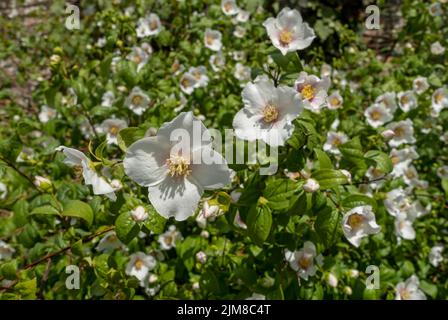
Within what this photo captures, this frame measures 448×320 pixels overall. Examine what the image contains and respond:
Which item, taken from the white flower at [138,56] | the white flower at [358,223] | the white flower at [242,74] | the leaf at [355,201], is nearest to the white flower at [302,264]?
the white flower at [358,223]

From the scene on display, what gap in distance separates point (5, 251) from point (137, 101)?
4.05ft

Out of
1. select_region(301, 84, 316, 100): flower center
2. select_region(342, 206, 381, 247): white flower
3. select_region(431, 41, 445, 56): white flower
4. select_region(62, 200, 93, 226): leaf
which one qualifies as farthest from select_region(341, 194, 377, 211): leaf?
select_region(431, 41, 445, 56): white flower

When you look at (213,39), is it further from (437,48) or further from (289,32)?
(437,48)

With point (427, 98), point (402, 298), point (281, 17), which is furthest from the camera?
point (427, 98)

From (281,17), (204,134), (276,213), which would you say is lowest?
(276,213)

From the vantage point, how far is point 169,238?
2639mm

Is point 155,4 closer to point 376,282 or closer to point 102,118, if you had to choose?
point 102,118

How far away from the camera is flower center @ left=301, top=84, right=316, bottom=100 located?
1693 mm

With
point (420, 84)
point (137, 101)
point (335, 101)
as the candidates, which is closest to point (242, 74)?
point (335, 101)

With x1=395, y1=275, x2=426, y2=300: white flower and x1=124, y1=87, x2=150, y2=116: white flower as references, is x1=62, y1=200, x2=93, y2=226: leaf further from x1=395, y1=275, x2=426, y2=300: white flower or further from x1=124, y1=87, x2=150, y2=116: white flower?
x1=395, y1=275, x2=426, y2=300: white flower

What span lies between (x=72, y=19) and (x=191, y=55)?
0.99 m

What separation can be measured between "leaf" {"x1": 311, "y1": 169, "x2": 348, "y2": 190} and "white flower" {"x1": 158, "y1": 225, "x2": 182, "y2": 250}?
1346 millimetres

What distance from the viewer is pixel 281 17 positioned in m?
1.82

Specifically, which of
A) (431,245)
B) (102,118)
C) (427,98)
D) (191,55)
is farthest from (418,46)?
(102,118)
